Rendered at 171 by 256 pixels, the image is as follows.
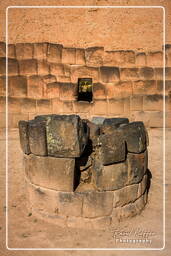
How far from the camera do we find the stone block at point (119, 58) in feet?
38.4

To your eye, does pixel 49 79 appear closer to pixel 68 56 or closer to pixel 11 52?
pixel 68 56

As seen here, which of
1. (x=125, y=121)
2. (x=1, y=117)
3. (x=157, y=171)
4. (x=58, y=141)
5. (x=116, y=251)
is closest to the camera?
(x=116, y=251)

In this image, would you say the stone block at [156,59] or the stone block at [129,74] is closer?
the stone block at [129,74]

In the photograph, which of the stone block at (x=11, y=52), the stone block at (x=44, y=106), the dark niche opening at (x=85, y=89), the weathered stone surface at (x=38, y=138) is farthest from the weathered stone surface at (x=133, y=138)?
the stone block at (x=11, y=52)

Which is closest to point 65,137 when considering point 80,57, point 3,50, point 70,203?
point 70,203

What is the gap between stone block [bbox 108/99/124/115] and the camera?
1145 centimetres

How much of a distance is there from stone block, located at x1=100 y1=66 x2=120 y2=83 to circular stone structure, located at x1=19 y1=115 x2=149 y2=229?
5.95 metres

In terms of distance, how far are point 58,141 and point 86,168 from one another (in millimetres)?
782

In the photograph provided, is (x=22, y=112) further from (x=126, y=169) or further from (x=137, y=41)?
(x=126, y=169)

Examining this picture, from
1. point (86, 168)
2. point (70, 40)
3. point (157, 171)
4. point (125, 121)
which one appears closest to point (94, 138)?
point (86, 168)

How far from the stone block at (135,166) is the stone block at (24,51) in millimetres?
6858

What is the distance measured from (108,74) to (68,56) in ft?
4.77

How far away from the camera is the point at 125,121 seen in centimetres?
650

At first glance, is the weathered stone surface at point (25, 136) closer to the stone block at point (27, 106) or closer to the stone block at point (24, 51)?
the stone block at point (27, 106)
